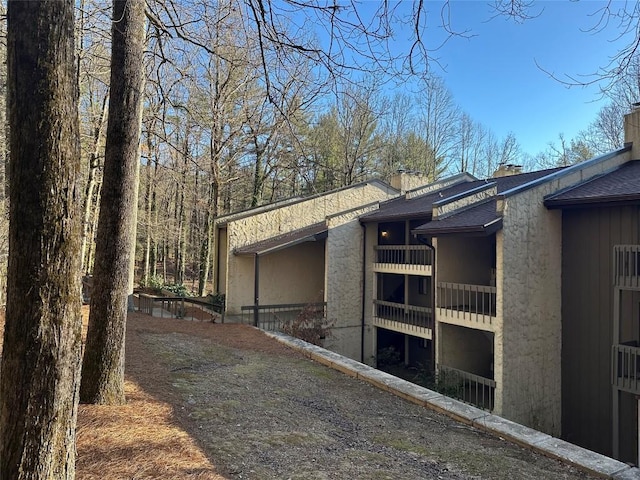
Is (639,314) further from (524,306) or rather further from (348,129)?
(348,129)

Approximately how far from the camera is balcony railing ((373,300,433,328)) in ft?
44.4

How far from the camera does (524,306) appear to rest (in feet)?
34.3

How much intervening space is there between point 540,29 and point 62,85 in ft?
15.6

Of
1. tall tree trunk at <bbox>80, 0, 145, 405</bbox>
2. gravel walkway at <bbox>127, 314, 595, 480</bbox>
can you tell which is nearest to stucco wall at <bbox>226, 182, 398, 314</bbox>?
gravel walkway at <bbox>127, 314, 595, 480</bbox>

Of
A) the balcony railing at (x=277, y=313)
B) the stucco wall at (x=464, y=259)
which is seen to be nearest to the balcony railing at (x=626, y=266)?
the stucco wall at (x=464, y=259)

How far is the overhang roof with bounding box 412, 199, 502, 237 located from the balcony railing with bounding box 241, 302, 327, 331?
16.3ft

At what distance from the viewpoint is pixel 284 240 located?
49.9 ft

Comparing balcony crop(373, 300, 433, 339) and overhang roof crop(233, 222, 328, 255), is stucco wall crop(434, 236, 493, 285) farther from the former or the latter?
overhang roof crop(233, 222, 328, 255)

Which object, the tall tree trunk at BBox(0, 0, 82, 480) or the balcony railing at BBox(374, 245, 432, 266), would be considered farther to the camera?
the balcony railing at BBox(374, 245, 432, 266)

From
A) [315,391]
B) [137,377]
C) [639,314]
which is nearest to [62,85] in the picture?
[137,377]

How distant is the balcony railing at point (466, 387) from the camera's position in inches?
415

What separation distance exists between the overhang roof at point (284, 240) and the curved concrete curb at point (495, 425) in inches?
216

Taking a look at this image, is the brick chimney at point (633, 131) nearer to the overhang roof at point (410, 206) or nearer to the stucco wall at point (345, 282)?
the overhang roof at point (410, 206)

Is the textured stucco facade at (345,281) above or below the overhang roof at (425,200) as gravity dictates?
below
